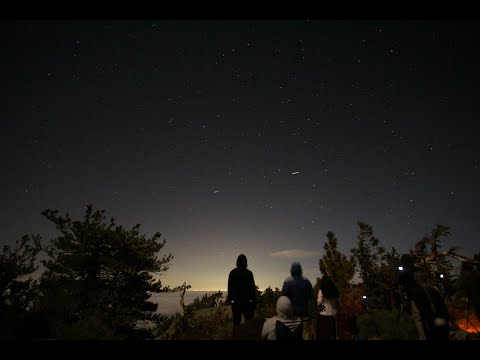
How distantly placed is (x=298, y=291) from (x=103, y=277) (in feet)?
56.8

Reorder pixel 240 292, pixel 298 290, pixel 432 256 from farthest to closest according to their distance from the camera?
pixel 432 256, pixel 240 292, pixel 298 290

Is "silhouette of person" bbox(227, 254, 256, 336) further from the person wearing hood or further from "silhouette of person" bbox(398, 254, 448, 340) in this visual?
"silhouette of person" bbox(398, 254, 448, 340)

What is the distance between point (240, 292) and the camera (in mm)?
6039

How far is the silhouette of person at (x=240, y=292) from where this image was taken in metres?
6.03

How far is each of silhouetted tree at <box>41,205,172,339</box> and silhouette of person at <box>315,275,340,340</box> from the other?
15.3 metres

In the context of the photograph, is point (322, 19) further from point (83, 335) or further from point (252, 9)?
point (83, 335)

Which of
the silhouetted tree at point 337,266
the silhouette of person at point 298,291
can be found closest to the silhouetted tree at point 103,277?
the silhouetted tree at point 337,266

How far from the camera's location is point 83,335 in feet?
40.6

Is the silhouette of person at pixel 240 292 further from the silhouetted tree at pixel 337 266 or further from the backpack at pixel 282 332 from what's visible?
the silhouetted tree at pixel 337 266

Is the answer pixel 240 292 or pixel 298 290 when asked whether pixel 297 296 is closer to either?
pixel 298 290

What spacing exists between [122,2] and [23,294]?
20.2m

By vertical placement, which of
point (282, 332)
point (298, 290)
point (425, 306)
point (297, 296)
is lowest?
point (282, 332)

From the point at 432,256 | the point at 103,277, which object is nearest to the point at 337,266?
the point at 432,256

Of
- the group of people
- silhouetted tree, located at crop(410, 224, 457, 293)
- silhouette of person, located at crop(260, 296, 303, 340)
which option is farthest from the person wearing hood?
silhouetted tree, located at crop(410, 224, 457, 293)
